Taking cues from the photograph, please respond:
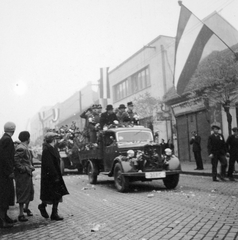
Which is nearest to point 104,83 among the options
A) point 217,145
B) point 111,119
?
point 111,119

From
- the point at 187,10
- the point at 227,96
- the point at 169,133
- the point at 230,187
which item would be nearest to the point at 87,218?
the point at 230,187

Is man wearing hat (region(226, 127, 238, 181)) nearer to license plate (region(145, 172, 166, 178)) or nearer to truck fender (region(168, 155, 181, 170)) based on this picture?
truck fender (region(168, 155, 181, 170))

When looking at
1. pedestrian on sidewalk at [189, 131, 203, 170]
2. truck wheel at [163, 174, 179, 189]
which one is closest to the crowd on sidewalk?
truck wheel at [163, 174, 179, 189]

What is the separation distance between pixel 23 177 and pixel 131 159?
13.2 feet

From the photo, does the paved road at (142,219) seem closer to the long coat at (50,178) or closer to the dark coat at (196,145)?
the long coat at (50,178)

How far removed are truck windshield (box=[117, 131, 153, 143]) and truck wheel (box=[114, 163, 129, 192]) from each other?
3.81 ft

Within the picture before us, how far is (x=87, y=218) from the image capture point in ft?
20.8

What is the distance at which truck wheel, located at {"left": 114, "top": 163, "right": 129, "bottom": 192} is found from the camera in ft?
32.0

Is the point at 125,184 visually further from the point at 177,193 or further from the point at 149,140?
the point at 149,140

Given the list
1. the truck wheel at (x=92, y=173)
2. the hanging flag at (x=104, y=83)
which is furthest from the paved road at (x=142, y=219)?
the hanging flag at (x=104, y=83)

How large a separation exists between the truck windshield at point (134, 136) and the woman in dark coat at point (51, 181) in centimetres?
474

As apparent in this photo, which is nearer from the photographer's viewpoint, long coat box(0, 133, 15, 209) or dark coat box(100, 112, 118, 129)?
long coat box(0, 133, 15, 209)

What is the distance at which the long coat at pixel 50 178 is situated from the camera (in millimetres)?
6375

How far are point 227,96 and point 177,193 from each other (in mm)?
6921
